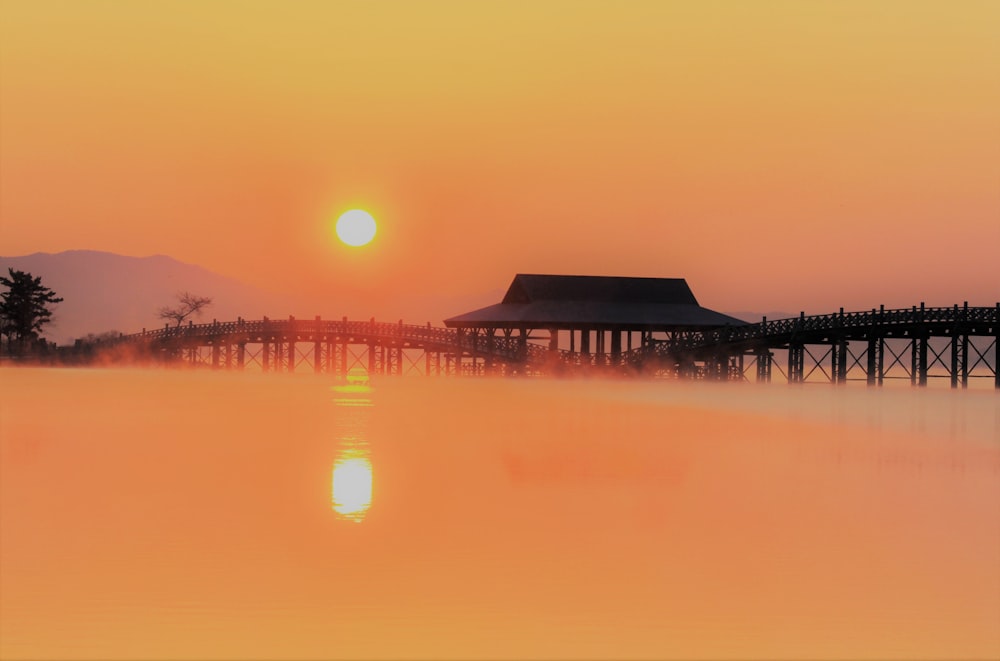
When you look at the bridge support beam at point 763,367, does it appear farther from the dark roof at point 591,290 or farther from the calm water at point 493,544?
the calm water at point 493,544

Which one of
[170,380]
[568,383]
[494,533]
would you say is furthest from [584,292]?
[494,533]

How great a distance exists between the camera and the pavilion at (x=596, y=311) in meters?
78.9

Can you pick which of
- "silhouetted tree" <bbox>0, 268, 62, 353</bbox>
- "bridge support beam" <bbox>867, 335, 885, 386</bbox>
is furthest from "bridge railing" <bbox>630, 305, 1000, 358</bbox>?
"silhouetted tree" <bbox>0, 268, 62, 353</bbox>

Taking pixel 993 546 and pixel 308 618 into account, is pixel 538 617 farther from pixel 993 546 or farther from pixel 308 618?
pixel 993 546

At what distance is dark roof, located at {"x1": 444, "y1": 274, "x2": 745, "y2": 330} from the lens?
258ft

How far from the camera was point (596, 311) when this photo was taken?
3137 inches

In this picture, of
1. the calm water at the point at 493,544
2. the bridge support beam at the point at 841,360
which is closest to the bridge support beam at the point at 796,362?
the bridge support beam at the point at 841,360

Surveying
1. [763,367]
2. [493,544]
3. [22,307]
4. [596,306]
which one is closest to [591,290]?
[596,306]

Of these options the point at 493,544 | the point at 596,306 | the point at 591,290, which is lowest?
the point at 493,544

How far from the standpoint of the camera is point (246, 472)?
28453mm

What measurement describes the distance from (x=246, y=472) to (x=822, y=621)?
16.4m

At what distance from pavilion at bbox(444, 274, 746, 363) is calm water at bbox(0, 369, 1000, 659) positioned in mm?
37070

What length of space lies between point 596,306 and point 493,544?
61.9 metres

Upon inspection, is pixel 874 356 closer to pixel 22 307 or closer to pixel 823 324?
pixel 823 324
